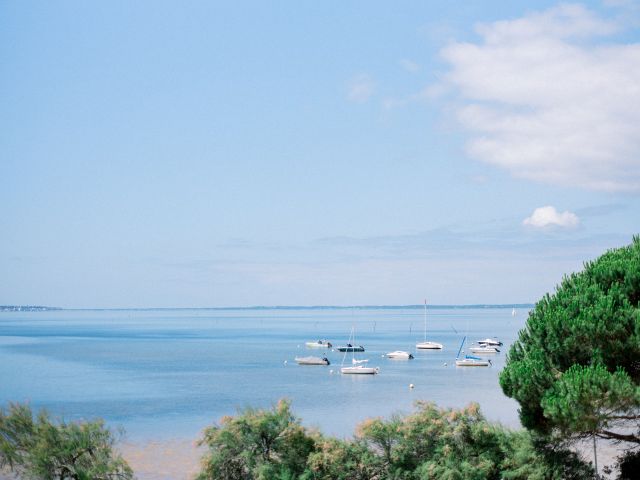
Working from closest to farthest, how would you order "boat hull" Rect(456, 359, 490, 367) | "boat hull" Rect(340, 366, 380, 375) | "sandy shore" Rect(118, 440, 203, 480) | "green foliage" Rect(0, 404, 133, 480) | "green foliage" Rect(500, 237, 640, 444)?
1. "green foliage" Rect(500, 237, 640, 444)
2. "green foliage" Rect(0, 404, 133, 480)
3. "sandy shore" Rect(118, 440, 203, 480)
4. "boat hull" Rect(340, 366, 380, 375)
5. "boat hull" Rect(456, 359, 490, 367)

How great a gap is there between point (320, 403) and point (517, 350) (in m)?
46.2

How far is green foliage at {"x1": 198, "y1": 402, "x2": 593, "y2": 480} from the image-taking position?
2383cm

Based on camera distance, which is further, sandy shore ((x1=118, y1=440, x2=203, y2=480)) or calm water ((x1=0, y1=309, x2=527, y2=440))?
calm water ((x1=0, y1=309, x2=527, y2=440))

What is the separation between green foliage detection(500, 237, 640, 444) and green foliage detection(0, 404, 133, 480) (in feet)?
44.7

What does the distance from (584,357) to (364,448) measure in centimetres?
912

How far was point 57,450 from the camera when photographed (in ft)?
76.8

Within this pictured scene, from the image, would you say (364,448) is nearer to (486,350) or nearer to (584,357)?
(584,357)

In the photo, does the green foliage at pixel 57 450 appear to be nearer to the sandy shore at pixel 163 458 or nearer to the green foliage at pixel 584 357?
the sandy shore at pixel 163 458

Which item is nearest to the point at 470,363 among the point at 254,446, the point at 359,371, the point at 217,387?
the point at 359,371

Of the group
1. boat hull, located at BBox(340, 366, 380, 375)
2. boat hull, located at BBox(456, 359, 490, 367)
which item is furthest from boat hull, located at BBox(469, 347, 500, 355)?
boat hull, located at BBox(340, 366, 380, 375)

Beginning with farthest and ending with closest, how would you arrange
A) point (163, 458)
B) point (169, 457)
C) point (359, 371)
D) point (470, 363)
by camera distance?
1. point (470, 363)
2. point (359, 371)
3. point (169, 457)
4. point (163, 458)

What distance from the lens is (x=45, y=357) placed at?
12138 cm

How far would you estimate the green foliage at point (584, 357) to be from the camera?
690 inches

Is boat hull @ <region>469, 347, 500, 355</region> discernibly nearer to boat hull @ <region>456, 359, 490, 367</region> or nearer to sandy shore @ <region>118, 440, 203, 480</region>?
boat hull @ <region>456, 359, 490, 367</region>
